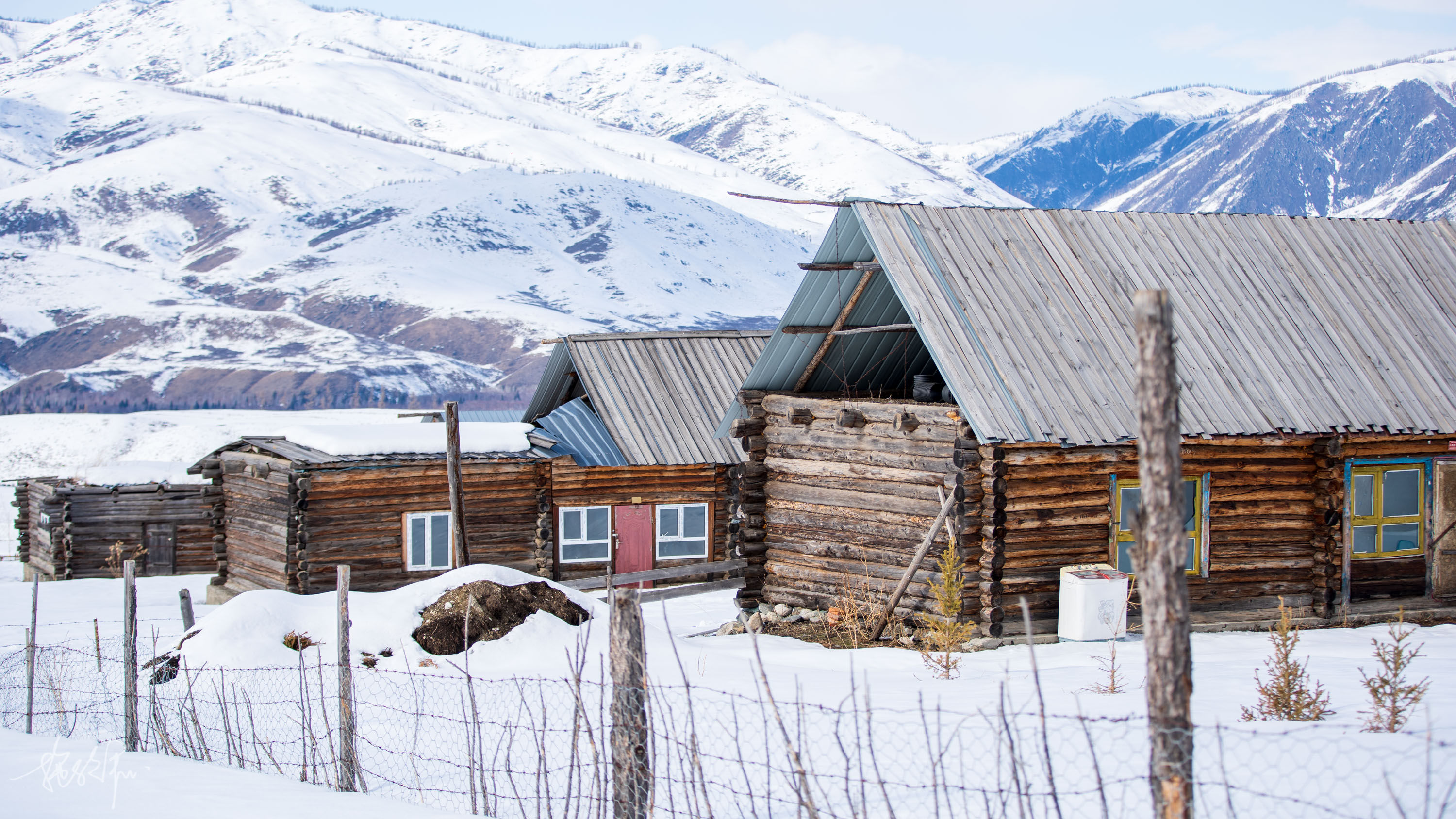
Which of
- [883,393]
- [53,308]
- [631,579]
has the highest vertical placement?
[53,308]

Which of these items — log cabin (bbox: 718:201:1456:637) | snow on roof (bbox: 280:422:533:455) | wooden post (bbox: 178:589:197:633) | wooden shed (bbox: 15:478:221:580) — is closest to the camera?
log cabin (bbox: 718:201:1456:637)

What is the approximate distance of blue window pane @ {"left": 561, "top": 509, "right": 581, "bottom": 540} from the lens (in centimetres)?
2480

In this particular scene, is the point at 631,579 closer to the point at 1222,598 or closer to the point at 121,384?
the point at 1222,598

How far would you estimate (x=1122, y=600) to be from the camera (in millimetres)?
14523

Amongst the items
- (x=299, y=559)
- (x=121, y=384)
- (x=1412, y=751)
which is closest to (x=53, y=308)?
(x=121, y=384)

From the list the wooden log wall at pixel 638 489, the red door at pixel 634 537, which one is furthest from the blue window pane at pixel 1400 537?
the red door at pixel 634 537

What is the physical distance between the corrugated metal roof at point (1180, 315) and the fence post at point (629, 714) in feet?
26.1

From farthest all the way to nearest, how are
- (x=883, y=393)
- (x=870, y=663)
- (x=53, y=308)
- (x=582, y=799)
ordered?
1. (x=53, y=308)
2. (x=883, y=393)
3. (x=870, y=663)
4. (x=582, y=799)

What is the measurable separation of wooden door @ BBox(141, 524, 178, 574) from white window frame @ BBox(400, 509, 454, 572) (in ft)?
42.0

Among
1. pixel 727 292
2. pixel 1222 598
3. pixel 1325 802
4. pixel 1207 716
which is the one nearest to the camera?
pixel 1325 802

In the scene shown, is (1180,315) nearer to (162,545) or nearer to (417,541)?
(417,541)

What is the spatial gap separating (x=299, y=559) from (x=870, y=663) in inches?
504

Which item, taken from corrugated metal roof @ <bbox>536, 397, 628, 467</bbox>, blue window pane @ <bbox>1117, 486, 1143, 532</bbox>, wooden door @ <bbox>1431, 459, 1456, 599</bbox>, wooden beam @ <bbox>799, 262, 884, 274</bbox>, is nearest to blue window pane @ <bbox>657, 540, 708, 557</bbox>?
corrugated metal roof @ <bbox>536, 397, 628, 467</bbox>

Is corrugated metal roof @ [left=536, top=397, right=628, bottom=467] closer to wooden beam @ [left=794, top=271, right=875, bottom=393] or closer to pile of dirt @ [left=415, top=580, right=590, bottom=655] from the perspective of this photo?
wooden beam @ [left=794, top=271, right=875, bottom=393]
